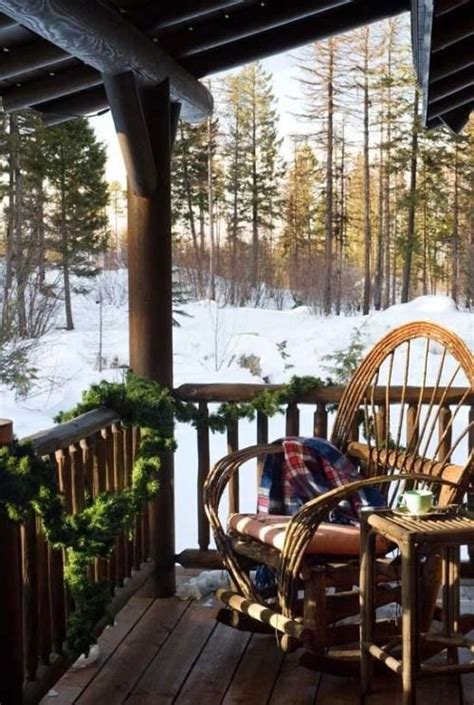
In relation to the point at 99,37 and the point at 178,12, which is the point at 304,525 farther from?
the point at 178,12

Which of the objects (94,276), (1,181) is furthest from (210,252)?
(1,181)

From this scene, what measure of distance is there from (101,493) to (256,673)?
787 millimetres

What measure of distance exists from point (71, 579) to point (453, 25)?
8.02 feet

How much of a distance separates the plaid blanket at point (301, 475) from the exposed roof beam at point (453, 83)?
1.79 m

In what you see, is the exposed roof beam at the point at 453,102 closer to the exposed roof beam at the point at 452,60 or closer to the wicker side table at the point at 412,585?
the exposed roof beam at the point at 452,60

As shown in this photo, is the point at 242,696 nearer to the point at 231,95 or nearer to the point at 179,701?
the point at 179,701

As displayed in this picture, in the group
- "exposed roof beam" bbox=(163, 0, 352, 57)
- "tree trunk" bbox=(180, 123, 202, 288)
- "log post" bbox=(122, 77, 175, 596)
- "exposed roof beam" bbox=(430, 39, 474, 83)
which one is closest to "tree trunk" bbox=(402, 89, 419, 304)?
"tree trunk" bbox=(180, 123, 202, 288)

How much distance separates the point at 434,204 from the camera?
1728 centimetres

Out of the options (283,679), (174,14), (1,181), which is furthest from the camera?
(1,181)

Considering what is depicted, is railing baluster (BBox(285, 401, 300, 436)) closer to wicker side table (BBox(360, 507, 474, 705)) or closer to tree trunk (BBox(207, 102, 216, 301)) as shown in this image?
wicker side table (BBox(360, 507, 474, 705))

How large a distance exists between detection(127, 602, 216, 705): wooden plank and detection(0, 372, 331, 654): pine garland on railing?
0.83ft

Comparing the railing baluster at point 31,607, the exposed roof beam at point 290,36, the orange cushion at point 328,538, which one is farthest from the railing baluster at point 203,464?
the exposed roof beam at point 290,36

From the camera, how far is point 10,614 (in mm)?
2082

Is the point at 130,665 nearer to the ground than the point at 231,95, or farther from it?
nearer to the ground
